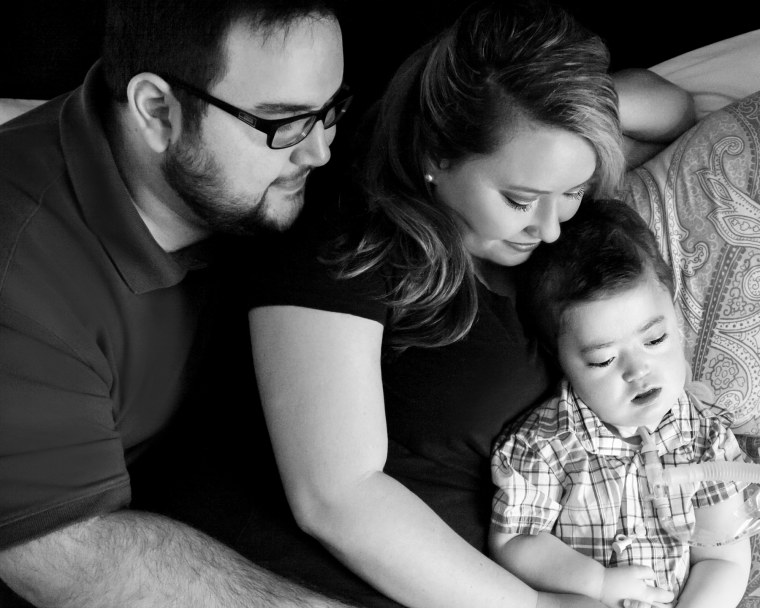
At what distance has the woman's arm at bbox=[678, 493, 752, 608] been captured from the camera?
56.2 inches

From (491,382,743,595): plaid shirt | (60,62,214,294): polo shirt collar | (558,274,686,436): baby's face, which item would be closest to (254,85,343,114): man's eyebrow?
(60,62,214,294): polo shirt collar

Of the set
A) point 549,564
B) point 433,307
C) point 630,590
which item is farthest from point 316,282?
point 630,590

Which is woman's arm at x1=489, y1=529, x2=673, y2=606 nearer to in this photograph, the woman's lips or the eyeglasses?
the woman's lips

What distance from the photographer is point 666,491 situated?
4.73 ft

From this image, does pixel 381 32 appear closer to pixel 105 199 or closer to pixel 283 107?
pixel 283 107

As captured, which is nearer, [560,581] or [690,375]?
[560,581]

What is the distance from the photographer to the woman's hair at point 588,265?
1.40 m

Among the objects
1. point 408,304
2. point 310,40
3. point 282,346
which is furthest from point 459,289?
point 310,40

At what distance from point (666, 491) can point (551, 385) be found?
0.27 m

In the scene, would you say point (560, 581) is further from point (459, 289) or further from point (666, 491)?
point (459, 289)

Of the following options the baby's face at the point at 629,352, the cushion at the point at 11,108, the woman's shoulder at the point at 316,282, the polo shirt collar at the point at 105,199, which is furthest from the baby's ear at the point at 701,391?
the cushion at the point at 11,108

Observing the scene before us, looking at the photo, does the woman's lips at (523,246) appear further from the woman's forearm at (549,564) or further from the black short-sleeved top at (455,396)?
the woman's forearm at (549,564)

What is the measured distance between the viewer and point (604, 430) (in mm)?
1470

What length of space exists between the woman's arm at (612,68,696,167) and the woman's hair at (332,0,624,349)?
237 millimetres
